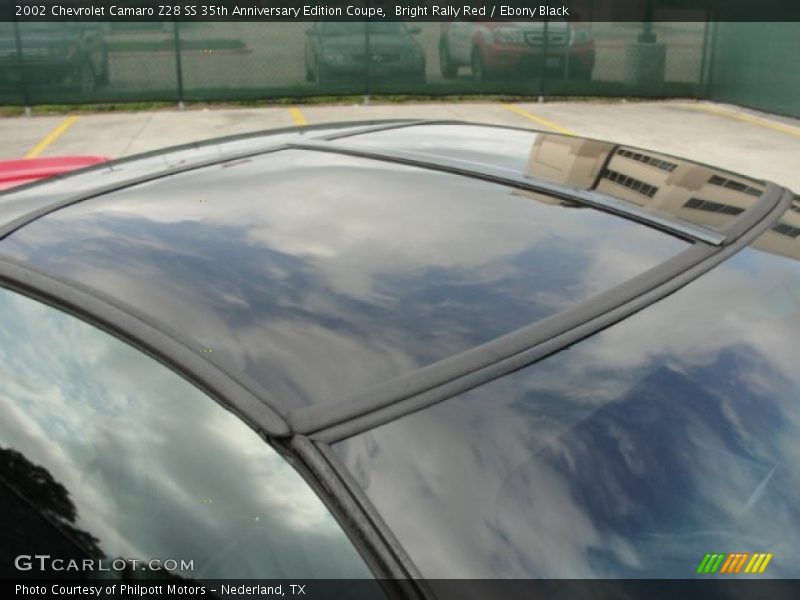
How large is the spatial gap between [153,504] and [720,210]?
4.45 feet

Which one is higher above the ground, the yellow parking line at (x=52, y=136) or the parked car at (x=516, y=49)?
the parked car at (x=516, y=49)

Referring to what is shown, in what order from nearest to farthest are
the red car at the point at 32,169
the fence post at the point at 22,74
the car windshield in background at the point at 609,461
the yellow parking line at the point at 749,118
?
1. the car windshield in background at the point at 609,461
2. the red car at the point at 32,169
3. the yellow parking line at the point at 749,118
4. the fence post at the point at 22,74

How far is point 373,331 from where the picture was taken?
1495mm

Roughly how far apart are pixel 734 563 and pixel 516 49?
16651mm

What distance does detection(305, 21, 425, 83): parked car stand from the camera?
55.4 feet

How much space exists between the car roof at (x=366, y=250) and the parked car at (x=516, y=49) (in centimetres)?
1527

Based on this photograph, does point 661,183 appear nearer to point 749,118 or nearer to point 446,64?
point 749,118

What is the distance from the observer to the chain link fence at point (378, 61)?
15.8 meters

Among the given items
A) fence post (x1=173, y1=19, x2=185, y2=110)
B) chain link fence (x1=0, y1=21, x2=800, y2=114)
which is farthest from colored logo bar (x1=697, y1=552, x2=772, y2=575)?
fence post (x1=173, y1=19, x2=185, y2=110)

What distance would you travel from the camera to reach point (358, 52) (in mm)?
16906

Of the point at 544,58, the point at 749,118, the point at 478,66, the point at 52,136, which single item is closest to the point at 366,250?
the point at 52,136

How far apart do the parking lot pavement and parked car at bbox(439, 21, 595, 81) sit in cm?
78

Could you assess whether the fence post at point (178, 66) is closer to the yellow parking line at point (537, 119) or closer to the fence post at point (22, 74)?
the fence post at point (22, 74)

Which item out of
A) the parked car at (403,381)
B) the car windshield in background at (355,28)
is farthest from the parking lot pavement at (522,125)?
the parked car at (403,381)
